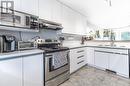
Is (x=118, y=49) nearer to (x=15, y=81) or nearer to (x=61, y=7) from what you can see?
(x=61, y=7)

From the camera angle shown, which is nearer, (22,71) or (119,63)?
(22,71)

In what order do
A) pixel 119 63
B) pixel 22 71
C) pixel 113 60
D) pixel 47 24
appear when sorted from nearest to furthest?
pixel 22 71
pixel 47 24
pixel 119 63
pixel 113 60

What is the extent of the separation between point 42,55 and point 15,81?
708 millimetres

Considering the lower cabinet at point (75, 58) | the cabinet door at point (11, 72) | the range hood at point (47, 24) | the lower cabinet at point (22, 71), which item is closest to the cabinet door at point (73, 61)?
the lower cabinet at point (75, 58)

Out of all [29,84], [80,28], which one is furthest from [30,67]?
[80,28]

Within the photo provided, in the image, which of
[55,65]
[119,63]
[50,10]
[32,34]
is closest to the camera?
[55,65]

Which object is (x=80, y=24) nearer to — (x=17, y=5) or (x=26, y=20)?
(x=26, y=20)

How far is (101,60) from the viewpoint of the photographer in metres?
4.01

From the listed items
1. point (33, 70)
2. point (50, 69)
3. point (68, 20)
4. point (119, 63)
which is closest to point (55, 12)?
point (68, 20)

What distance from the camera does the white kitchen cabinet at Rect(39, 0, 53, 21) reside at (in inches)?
105

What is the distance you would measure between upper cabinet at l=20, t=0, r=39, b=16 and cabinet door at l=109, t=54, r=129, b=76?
2747 mm

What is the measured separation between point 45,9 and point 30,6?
1.58ft

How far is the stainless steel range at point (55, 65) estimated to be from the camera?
2318mm

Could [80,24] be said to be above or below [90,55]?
above
